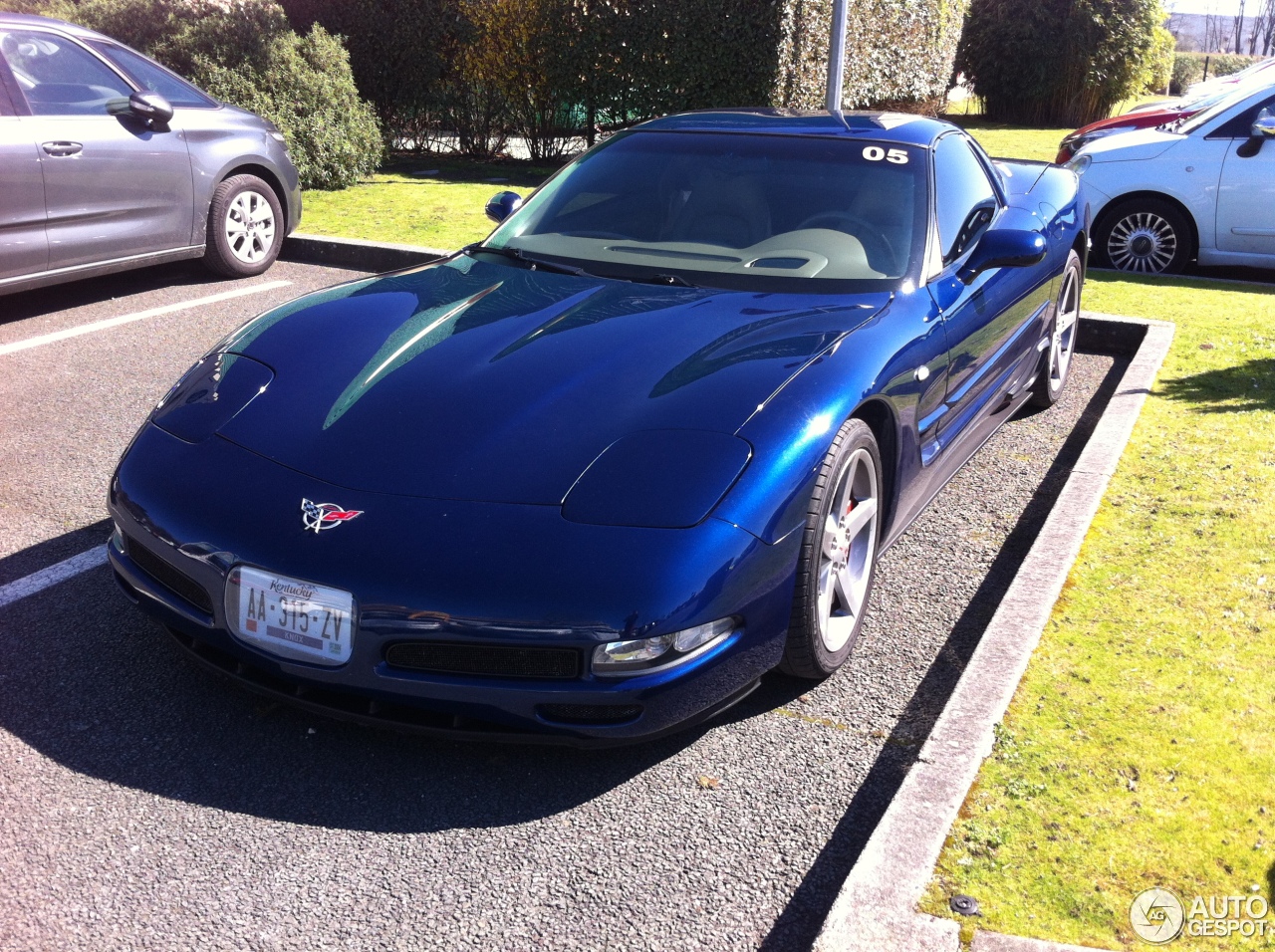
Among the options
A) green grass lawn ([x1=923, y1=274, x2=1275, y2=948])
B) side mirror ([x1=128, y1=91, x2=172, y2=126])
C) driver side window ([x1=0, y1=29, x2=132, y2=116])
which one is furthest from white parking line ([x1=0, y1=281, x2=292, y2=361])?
green grass lawn ([x1=923, y1=274, x2=1275, y2=948])

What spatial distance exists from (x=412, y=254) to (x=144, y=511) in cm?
537

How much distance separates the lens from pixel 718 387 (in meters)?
3.21

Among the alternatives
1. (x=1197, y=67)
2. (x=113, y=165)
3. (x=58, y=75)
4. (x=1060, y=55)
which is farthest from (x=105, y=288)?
(x=1197, y=67)

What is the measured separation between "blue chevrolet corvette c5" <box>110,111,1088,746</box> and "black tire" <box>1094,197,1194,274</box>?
193 inches

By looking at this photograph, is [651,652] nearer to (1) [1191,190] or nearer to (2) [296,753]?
(2) [296,753]

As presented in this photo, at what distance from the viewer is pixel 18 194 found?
659cm

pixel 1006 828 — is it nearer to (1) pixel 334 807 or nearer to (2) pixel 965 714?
(2) pixel 965 714

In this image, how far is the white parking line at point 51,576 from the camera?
12.3 feet

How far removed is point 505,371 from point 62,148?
4772 mm

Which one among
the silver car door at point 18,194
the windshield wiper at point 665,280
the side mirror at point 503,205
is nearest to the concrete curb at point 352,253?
the silver car door at point 18,194

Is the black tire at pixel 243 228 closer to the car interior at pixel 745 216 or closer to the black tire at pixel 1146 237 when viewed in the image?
the car interior at pixel 745 216

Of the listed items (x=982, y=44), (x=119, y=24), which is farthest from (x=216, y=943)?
(x=982, y=44)

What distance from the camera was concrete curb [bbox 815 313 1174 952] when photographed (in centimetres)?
232

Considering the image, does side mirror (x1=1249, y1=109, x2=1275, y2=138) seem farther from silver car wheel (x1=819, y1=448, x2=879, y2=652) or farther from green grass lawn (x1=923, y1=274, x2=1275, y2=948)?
silver car wheel (x1=819, y1=448, x2=879, y2=652)
